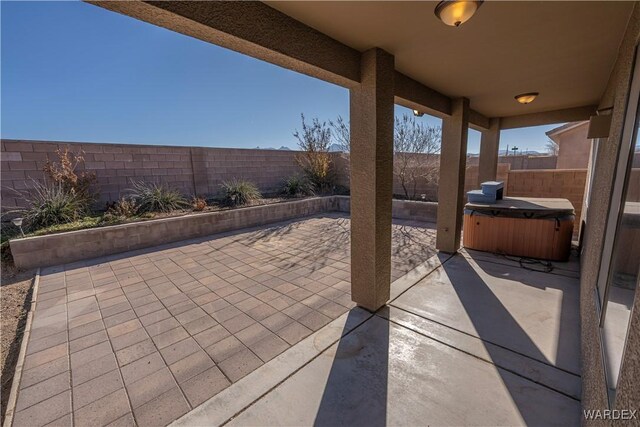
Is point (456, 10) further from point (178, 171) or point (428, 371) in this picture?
point (178, 171)

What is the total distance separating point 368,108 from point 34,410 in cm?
340

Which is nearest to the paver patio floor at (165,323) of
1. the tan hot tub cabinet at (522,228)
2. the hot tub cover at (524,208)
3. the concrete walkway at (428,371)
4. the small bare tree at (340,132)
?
the concrete walkway at (428,371)

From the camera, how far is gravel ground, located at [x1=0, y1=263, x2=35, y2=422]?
2.08 m

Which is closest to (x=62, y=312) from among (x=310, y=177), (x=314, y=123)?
(x=310, y=177)

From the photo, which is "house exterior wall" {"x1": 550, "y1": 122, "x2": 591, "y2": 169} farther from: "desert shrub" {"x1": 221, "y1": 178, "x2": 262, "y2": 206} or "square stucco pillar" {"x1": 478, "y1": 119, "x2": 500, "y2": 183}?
"desert shrub" {"x1": 221, "y1": 178, "x2": 262, "y2": 206}

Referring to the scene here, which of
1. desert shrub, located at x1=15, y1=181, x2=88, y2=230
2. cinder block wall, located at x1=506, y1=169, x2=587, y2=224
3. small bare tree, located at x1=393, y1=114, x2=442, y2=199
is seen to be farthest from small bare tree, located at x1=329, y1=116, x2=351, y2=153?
desert shrub, located at x1=15, y1=181, x2=88, y2=230

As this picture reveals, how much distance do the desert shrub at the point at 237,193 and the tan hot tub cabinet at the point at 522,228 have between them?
5.46 metres

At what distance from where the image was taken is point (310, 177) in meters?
9.55

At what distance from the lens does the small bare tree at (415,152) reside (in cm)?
801

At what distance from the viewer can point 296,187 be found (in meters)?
8.86

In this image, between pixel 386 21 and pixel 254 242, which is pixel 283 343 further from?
pixel 254 242

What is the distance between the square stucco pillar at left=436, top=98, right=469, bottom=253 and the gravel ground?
520cm

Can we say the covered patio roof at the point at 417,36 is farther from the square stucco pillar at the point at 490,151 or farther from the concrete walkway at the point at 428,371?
the concrete walkway at the point at 428,371

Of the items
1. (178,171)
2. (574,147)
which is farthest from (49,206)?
(574,147)
